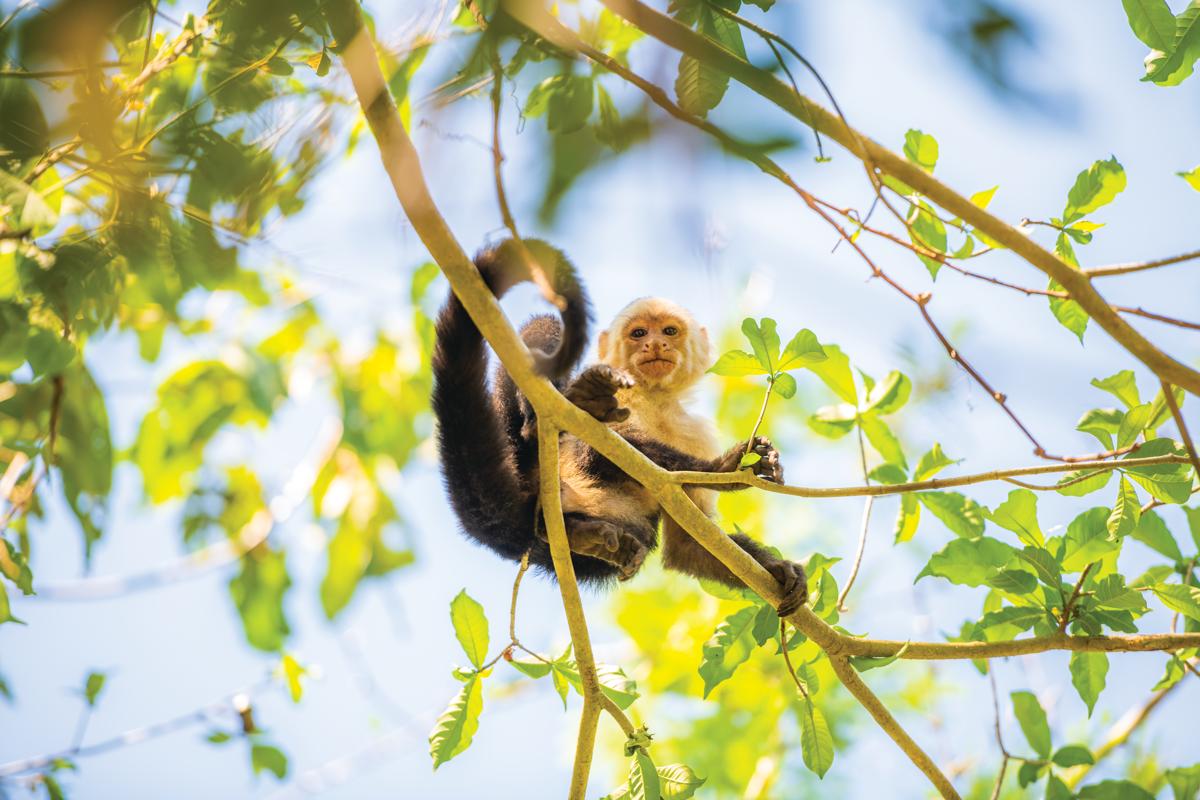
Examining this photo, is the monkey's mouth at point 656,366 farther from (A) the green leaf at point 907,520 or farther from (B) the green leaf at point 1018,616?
(B) the green leaf at point 1018,616

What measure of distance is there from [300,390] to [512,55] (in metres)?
5.42

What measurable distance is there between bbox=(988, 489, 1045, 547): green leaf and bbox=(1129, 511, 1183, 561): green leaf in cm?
46

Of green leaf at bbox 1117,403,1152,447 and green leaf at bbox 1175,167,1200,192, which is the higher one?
green leaf at bbox 1175,167,1200,192

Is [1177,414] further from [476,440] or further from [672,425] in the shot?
[672,425]

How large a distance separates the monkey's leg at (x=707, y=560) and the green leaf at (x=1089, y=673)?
29.7 inches

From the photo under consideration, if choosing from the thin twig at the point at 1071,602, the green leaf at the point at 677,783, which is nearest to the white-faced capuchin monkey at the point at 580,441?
the green leaf at the point at 677,783

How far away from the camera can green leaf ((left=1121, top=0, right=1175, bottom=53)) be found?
2.07 m

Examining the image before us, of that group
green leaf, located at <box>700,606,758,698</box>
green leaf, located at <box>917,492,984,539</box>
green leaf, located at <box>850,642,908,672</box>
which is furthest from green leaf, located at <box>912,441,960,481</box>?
green leaf, located at <box>700,606,758,698</box>

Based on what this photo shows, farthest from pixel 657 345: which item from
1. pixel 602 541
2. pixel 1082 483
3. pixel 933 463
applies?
pixel 1082 483

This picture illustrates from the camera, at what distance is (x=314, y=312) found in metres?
6.31

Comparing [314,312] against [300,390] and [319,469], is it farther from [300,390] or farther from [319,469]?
[319,469]

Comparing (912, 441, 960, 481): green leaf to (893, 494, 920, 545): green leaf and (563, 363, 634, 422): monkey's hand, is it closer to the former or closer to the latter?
(893, 494, 920, 545): green leaf

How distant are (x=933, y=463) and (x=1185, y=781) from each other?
1295 mm

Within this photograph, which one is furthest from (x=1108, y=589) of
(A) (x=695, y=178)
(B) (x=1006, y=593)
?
(A) (x=695, y=178)
